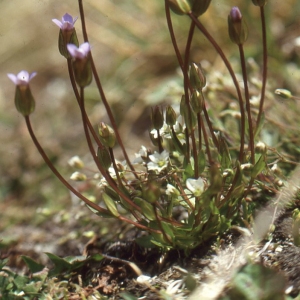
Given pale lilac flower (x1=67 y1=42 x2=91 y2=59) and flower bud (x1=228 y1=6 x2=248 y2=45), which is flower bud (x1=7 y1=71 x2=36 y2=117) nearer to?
pale lilac flower (x1=67 y1=42 x2=91 y2=59)

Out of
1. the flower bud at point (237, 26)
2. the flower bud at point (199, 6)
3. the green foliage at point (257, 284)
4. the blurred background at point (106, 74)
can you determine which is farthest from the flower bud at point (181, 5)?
the blurred background at point (106, 74)

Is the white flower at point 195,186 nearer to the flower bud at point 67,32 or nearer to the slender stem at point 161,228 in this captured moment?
the slender stem at point 161,228

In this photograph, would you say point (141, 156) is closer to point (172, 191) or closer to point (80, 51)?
point (172, 191)

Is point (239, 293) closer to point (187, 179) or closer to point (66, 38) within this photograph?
point (187, 179)

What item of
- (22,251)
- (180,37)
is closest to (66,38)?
(22,251)

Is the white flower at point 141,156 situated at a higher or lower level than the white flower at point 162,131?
lower
